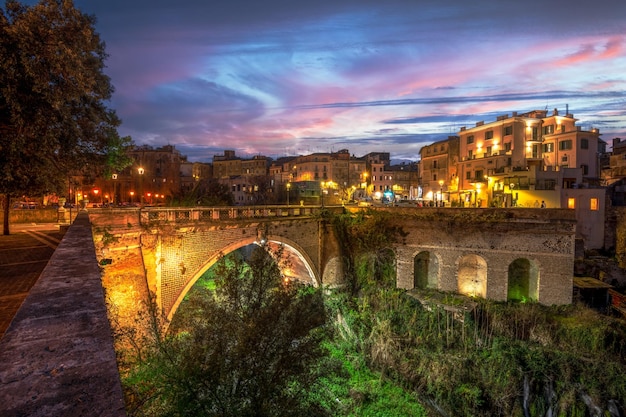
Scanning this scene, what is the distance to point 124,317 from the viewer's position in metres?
11.8

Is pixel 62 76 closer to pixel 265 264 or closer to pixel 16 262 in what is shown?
pixel 16 262

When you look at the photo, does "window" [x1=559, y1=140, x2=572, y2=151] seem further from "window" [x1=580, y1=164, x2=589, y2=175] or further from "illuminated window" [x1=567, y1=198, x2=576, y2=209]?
"illuminated window" [x1=567, y1=198, x2=576, y2=209]

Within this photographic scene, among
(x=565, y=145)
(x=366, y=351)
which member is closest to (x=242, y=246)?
(x=366, y=351)

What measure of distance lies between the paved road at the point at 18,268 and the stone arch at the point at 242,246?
203 inches

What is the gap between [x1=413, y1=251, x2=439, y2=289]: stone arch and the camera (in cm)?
2138

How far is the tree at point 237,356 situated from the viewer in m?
6.29

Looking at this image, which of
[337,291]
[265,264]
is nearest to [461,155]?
[337,291]

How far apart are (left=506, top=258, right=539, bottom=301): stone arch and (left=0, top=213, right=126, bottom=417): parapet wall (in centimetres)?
2224

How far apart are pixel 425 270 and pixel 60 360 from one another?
72.7 ft

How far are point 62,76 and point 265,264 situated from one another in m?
8.03

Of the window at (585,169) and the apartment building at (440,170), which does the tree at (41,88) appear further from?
the window at (585,169)

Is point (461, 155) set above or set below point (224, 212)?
above

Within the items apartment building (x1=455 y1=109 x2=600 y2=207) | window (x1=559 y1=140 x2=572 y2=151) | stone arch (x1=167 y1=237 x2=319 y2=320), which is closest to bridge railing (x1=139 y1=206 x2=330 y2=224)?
stone arch (x1=167 y1=237 x2=319 y2=320)

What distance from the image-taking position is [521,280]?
20391 millimetres
